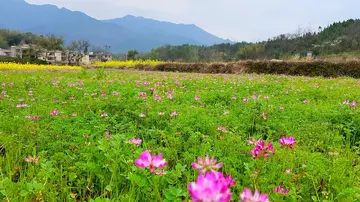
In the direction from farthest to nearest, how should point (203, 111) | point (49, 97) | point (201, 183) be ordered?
point (49, 97) < point (203, 111) < point (201, 183)

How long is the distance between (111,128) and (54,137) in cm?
72

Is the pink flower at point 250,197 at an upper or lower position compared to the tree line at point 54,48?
lower

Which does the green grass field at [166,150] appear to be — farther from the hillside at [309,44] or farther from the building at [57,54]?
the building at [57,54]

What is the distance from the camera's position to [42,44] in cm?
6556

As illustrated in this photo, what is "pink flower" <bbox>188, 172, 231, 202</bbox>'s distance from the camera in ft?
2.31

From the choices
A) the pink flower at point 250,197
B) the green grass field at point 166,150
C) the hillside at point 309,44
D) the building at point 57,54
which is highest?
the hillside at point 309,44

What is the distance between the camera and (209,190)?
28.4 inches

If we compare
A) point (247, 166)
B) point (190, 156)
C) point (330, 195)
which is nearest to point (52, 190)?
point (190, 156)

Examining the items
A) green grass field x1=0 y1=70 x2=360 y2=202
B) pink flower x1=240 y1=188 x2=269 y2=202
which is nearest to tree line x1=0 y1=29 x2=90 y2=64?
green grass field x1=0 y1=70 x2=360 y2=202

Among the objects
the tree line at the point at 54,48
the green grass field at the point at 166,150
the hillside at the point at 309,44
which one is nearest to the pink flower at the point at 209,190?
the green grass field at the point at 166,150

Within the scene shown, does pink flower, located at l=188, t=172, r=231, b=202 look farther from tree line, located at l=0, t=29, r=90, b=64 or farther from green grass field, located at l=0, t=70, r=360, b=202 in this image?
tree line, located at l=0, t=29, r=90, b=64

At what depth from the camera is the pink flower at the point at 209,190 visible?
0.70m

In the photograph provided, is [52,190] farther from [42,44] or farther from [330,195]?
[42,44]

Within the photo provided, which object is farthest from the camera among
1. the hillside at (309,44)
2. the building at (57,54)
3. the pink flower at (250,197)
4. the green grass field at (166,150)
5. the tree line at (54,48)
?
the tree line at (54,48)
